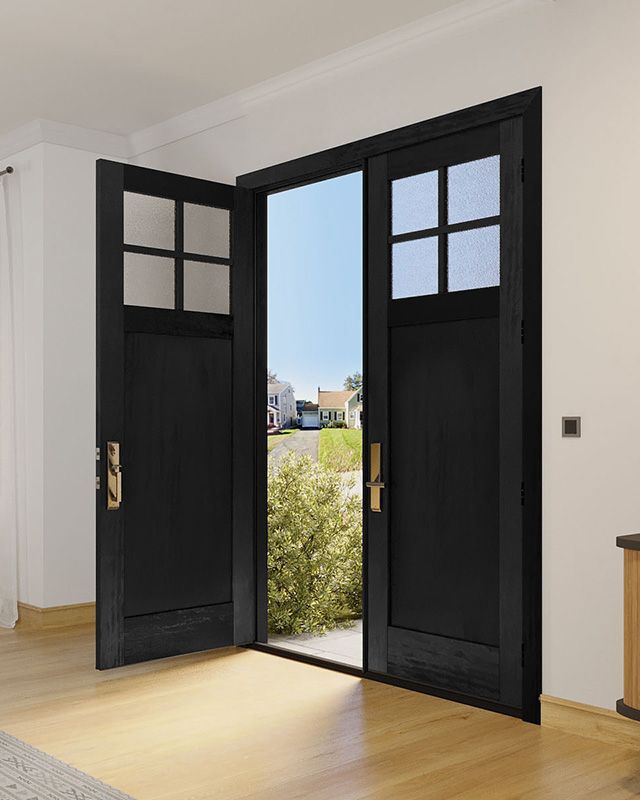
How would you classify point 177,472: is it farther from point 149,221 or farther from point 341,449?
point 341,449

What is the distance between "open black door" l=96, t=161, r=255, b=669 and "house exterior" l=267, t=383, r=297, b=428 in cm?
227

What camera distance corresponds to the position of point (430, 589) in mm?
4121

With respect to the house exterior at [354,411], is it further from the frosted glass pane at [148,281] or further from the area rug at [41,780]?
the area rug at [41,780]

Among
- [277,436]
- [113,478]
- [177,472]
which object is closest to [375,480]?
[177,472]

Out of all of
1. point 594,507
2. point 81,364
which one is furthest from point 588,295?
point 81,364

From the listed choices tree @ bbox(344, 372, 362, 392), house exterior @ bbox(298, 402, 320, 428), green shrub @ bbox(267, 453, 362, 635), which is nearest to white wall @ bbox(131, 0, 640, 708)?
green shrub @ bbox(267, 453, 362, 635)

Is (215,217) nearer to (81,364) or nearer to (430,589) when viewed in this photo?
(81,364)

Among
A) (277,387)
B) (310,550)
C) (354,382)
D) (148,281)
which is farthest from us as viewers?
(277,387)

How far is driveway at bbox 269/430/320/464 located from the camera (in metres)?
7.27

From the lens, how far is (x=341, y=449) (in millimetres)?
7137

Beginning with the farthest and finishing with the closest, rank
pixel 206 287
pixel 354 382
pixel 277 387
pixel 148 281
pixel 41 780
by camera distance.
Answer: pixel 277 387
pixel 354 382
pixel 206 287
pixel 148 281
pixel 41 780

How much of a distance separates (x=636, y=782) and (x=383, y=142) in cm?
277

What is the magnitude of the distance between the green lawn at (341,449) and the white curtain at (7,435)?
2387mm

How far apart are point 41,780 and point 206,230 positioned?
2.83 meters
